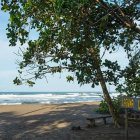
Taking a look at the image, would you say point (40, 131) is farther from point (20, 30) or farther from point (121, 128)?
point (20, 30)

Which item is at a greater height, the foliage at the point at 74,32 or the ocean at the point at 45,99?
the foliage at the point at 74,32

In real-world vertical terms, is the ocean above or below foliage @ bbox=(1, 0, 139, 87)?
below

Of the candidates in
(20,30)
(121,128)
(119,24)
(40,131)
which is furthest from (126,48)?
(40,131)

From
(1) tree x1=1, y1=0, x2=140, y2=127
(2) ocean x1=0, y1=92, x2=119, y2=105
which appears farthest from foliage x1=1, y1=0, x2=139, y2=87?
(2) ocean x1=0, y1=92, x2=119, y2=105

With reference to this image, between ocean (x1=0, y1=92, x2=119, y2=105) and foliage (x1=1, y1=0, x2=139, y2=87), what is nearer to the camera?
foliage (x1=1, y1=0, x2=139, y2=87)

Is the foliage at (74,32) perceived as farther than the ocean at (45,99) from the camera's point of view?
No

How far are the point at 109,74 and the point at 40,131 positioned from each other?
4409 mm

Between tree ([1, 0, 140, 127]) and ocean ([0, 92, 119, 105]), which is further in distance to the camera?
ocean ([0, 92, 119, 105])

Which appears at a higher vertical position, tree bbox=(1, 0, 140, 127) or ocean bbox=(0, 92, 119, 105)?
tree bbox=(1, 0, 140, 127)

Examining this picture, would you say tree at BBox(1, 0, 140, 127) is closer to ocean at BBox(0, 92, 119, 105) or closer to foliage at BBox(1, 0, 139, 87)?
foliage at BBox(1, 0, 139, 87)

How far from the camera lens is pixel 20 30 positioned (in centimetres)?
901

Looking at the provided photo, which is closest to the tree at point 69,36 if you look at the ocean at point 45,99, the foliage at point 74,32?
the foliage at point 74,32

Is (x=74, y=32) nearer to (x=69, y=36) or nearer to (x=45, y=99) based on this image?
(x=69, y=36)

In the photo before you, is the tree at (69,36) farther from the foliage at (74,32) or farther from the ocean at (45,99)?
the ocean at (45,99)
